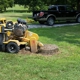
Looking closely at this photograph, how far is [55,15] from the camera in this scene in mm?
22281

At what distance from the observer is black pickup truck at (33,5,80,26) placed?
21.5 m

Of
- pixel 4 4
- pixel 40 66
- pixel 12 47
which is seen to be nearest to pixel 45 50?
pixel 12 47

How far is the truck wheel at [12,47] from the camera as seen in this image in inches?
336

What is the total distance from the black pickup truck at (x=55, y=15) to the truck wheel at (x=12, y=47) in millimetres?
12968

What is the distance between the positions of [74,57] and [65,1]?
2398cm

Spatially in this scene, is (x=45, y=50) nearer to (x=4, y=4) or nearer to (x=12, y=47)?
(x=12, y=47)

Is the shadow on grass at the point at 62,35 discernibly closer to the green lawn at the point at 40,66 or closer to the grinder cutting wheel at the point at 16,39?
the grinder cutting wheel at the point at 16,39

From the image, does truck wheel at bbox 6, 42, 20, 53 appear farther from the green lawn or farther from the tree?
the tree

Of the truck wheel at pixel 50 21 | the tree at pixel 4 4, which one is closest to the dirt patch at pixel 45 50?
the truck wheel at pixel 50 21

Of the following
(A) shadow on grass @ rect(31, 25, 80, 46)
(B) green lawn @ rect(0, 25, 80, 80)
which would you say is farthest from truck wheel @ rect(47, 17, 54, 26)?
(B) green lawn @ rect(0, 25, 80, 80)

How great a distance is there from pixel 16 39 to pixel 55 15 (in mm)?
13641

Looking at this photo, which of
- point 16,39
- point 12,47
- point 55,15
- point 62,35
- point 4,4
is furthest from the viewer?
point 4,4

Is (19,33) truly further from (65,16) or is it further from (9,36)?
(65,16)

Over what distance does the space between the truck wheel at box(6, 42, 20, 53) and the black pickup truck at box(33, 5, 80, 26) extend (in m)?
13.0
